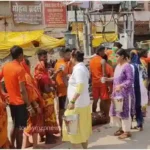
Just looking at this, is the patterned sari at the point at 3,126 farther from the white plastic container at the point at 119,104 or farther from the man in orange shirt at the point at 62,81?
the white plastic container at the point at 119,104

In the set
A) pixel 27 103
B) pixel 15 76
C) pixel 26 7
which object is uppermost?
pixel 26 7

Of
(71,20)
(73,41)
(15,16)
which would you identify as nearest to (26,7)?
(15,16)

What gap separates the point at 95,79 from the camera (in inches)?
259

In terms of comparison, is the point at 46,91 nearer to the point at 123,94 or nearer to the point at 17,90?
the point at 17,90

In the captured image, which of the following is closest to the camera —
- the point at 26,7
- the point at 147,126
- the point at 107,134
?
the point at 107,134

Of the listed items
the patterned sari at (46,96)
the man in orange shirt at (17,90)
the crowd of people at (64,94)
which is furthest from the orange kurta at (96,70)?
the man in orange shirt at (17,90)

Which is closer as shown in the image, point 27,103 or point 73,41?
point 27,103

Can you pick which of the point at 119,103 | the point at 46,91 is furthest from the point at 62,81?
the point at 119,103

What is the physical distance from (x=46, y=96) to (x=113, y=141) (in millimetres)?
1268

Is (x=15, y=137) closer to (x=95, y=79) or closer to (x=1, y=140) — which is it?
(x=1, y=140)

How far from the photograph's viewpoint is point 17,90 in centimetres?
472

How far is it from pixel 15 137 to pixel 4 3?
14.8 meters

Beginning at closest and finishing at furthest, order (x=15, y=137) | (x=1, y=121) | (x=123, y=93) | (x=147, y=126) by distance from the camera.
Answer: (x=1, y=121) → (x=15, y=137) → (x=123, y=93) → (x=147, y=126)

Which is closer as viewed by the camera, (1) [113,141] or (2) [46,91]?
(2) [46,91]
